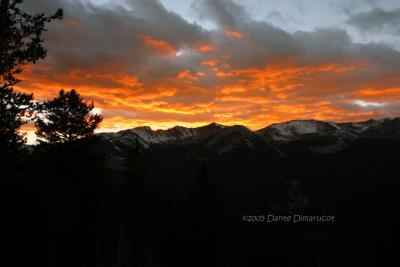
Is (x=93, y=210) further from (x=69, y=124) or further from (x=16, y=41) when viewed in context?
(x=16, y=41)

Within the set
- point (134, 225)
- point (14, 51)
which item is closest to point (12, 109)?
point (14, 51)

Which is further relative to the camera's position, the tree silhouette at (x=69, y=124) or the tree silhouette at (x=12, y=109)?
the tree silhouette at (x=69, y=124)

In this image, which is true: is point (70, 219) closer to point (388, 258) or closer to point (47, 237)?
point (47, 237)

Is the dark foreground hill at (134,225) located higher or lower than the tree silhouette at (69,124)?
lower

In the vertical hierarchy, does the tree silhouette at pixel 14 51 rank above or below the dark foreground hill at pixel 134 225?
above

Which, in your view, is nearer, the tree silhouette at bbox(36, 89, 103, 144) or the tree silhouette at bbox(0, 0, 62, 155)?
the tree silhouette at bbox(0, 0, 62, 155)

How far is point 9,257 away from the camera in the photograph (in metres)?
16.0

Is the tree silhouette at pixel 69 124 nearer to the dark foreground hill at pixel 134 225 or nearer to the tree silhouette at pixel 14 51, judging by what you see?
the dark foreground hill at pixel 134 225

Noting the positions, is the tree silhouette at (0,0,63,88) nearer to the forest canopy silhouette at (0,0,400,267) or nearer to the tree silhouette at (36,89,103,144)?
the forest canopy silhouette at (0,0,400,267)

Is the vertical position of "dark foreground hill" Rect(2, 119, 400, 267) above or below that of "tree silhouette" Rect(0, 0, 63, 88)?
below

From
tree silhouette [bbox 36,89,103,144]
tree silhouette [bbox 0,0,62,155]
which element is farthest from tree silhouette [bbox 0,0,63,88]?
tree silhouette [bbox 36,89,103,144]

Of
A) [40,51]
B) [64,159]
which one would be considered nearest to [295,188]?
[64,159]

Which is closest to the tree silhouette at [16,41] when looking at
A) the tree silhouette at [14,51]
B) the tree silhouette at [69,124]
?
the tree silhouette at [14,51]

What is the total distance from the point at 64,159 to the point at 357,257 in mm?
51325
